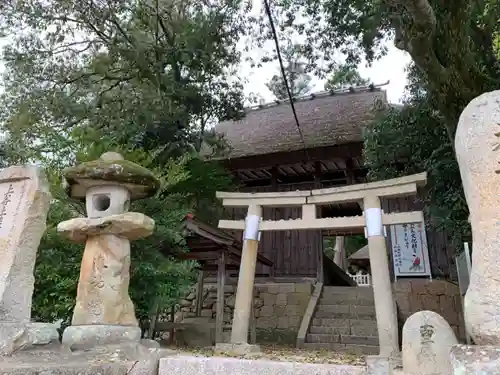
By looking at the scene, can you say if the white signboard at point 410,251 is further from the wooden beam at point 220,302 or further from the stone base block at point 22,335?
the stone base block at point 22,335

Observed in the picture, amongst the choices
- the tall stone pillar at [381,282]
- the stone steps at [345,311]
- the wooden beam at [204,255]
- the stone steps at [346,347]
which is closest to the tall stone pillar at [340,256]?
the stone steps at [345,311]

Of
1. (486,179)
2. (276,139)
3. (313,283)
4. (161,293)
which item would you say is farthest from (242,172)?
(486,179)

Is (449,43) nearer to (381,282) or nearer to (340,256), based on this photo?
(381,282)

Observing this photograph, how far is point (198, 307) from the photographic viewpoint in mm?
10055

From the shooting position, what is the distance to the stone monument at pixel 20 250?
12.4 feet

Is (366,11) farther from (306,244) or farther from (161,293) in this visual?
(161,293)

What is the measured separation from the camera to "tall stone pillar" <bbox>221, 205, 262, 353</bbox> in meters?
6.23

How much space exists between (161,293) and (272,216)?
6.18 meters

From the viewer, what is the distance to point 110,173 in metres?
4.64

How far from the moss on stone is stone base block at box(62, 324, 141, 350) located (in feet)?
5.06

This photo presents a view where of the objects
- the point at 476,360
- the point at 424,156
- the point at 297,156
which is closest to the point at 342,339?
the point at 424,156

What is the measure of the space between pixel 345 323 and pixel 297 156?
4.38 m

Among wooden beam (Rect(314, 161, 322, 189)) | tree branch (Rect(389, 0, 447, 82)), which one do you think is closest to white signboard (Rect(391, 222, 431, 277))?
wooden beam (Rect(314, 161, 322, 189))

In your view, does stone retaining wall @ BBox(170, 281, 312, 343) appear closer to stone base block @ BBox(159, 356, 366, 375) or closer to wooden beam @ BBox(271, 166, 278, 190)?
wooden beam @ BBox(271, 166, 278, 190)
